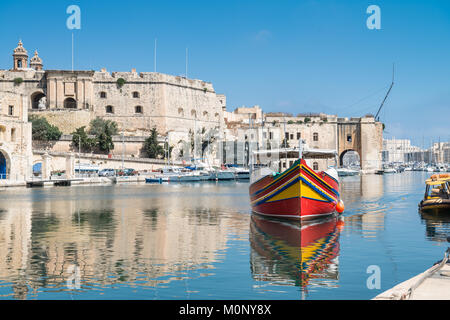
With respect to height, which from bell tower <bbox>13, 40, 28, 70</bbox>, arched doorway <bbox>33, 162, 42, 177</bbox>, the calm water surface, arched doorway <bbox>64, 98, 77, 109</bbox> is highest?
bell tower <bbox>13, 40, 28, 70</bbox>

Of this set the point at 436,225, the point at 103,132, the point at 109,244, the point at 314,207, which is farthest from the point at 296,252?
the point at 103,132

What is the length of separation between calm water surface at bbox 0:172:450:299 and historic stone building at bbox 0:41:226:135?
1429 inches

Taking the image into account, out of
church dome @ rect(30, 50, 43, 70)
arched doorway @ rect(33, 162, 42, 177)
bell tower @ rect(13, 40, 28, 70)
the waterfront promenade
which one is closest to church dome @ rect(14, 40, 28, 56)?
bell tower @ rect(13, 40, 28, 70)

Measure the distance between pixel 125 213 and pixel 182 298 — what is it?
12.0 metres

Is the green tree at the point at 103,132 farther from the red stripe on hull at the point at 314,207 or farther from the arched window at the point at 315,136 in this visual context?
the red stripe on hull at the point at 314,207

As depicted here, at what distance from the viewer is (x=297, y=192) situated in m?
15.2

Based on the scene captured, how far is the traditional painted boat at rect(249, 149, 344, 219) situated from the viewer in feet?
49.8

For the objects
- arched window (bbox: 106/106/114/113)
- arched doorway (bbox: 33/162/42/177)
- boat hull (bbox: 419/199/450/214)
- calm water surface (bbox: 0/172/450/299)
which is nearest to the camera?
calm water surface (bbox: 0/172/450/299)

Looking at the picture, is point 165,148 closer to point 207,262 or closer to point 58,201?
point 58,201

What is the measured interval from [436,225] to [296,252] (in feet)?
20.5

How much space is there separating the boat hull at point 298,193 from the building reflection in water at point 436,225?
9.43 ft

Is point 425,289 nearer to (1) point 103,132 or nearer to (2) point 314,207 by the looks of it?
(2) point 314,207

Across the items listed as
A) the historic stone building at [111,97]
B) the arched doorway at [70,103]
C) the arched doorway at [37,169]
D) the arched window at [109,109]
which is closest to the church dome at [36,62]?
the historic stone building at [111,97]

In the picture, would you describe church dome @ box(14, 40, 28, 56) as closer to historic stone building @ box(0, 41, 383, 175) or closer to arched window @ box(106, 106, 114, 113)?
historic stone building @ box(0, 41, 383, 175)
